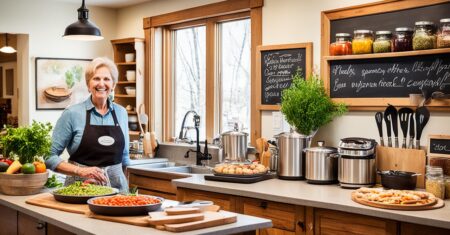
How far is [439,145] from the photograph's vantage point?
11.2 ft

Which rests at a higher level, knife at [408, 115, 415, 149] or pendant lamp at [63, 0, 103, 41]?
pendant lamp at [63, 0, 103, 41]

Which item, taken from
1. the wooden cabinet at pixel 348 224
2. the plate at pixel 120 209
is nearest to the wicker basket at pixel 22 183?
the plate at pixel 120 209

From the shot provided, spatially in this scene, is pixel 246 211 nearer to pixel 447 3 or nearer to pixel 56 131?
pixel 56 131

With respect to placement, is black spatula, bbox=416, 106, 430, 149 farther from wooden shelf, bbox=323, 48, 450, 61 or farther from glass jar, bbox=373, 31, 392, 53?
glass jar, bbox=373, 31, 392, 53

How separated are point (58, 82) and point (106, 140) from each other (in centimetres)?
282

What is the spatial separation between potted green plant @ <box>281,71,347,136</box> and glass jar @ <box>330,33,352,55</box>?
0.91 ft

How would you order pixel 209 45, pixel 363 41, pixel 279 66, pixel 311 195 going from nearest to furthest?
pixel 311 195, pixel 363 41, pixel 279 66, pixel 209 45

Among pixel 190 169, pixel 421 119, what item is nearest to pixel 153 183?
pixel 190 169

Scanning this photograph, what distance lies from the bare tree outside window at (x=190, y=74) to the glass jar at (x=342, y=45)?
1.87 meters

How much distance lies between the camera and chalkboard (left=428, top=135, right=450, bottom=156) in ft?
11.0

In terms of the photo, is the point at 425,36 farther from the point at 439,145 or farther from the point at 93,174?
Result: the point at 93,174

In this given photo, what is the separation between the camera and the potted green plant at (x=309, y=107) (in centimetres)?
405

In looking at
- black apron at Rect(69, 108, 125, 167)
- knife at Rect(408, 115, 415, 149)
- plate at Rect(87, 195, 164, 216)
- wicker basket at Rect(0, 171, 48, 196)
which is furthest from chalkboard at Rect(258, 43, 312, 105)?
plate at Rect(87, 195, 164, 216)

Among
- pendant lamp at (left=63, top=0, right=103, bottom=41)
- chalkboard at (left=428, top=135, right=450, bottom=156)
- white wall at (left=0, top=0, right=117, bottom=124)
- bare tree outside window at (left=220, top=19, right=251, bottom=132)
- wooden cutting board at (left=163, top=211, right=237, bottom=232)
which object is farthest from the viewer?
white wall at (left=0, top=0, right=117, bottom=124)
